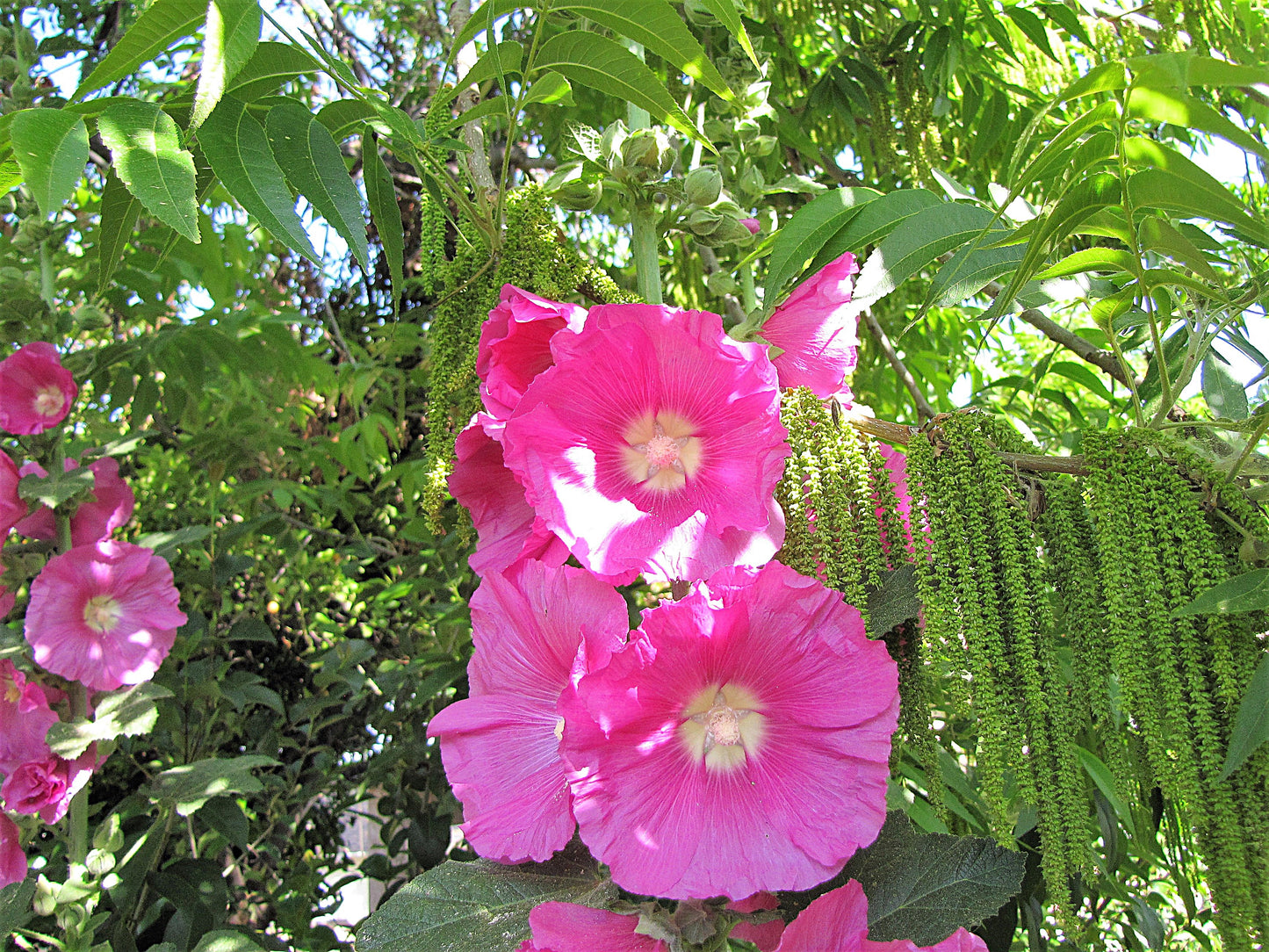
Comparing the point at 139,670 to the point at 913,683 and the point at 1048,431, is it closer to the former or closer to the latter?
the point at 913,683

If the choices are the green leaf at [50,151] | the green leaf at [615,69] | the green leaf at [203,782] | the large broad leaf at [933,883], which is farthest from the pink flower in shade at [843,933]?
the green leaf at [203,782]

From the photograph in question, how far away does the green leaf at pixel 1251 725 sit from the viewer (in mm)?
476

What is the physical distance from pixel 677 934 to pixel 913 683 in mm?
230

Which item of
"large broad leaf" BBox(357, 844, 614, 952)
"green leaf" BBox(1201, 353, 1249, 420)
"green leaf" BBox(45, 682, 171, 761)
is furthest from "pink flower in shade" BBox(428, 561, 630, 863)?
"green leaf" BBox(45, 682, 171, 761)

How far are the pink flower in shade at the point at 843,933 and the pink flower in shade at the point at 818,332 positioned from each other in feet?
1.12

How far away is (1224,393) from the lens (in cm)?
81

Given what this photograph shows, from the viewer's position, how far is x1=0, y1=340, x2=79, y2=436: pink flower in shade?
1.30 m

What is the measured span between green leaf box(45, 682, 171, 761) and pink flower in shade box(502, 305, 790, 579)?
34.4 inches

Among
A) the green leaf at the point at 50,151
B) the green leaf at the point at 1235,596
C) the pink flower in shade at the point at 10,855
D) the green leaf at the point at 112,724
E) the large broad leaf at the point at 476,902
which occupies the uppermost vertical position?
the green leaf at the point at 50,151

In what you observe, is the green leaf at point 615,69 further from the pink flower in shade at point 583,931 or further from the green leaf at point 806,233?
the pink flower in shade at point 583,931

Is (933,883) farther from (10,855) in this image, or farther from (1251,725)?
(10,855)

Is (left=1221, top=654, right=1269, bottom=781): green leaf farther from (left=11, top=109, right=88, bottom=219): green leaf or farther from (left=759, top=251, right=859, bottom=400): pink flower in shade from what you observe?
(left=11, top=109, right=88, bottom=219): green leaf

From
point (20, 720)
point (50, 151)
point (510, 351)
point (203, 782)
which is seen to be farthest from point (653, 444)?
point (20, 720)

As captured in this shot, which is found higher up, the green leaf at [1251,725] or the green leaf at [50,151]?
the green leaf at [50,151]
